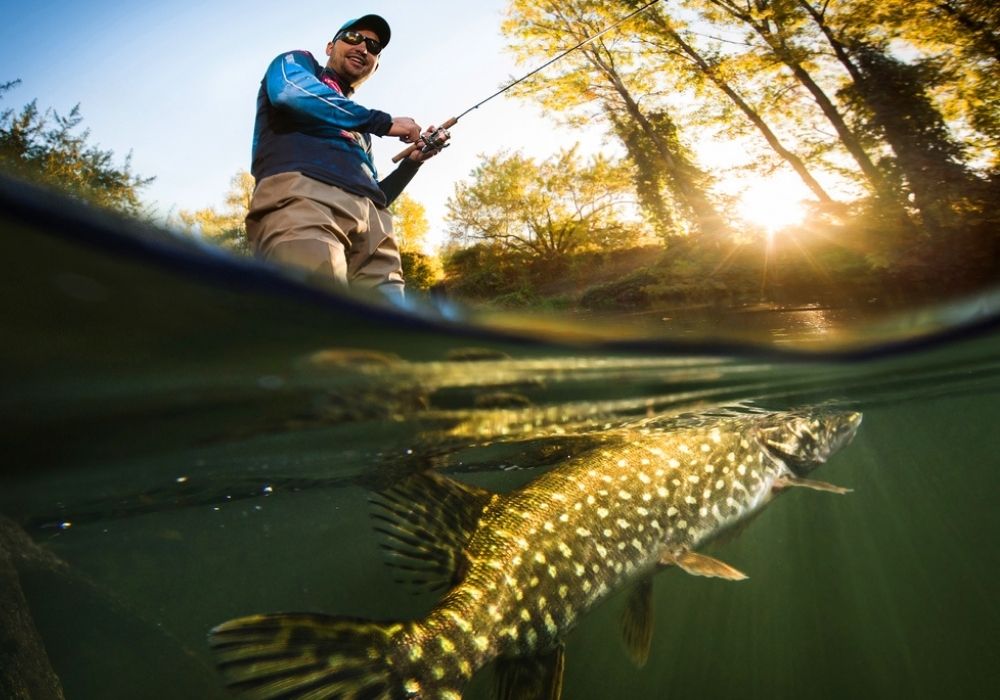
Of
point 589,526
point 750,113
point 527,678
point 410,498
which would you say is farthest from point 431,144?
point 750,113

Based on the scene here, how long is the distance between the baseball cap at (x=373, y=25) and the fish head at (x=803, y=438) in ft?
13.5

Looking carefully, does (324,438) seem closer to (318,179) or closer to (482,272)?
(318,179)

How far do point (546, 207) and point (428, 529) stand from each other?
15.4 metres

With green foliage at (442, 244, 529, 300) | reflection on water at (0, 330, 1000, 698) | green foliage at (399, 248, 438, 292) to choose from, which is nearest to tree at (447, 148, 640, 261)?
green foliage at (442, 244, 529, 300)

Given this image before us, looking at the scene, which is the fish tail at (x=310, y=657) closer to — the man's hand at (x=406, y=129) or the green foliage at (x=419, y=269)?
the man's hand at (x=406, y=129)

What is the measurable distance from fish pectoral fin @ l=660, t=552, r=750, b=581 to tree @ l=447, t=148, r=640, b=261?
13.4m


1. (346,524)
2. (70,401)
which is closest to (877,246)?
(346,524)

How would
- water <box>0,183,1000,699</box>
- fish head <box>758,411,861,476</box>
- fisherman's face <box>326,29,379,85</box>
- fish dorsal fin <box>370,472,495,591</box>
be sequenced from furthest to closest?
fish head <box>758,411,861,476</box> → fisherman's face <box>326,29,379,85</box> → fish dorsal fin <box>370,472,495,591</box> → water <box>0,183,1000,699</box>

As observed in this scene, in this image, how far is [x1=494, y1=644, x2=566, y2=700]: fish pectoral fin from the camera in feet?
8.75

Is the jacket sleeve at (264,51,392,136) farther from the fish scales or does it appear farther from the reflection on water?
the fish scales

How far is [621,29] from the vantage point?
15945 millimetres

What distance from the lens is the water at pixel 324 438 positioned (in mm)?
2115

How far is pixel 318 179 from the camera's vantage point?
9.93ft

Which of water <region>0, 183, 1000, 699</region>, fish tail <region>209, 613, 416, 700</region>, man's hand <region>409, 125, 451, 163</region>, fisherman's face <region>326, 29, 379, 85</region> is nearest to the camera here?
fish tail <region>209, 613, 416, 700</region>
